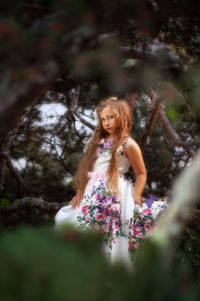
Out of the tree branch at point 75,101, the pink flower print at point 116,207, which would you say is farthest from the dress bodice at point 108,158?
the tree branch at point 75,101

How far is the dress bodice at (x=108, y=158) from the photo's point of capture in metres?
2.42

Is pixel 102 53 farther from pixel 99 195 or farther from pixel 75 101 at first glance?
pixel 75 101

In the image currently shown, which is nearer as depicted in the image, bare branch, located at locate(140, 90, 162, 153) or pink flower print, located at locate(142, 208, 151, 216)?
pink flower print, located at locate(142, 208, 151, 216)

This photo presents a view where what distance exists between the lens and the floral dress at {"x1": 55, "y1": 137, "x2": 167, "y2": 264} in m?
1.99

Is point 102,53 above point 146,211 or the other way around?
the other way around

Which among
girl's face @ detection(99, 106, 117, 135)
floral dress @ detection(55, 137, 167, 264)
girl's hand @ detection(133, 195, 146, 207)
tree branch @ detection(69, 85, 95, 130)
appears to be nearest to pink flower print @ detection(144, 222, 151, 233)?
floral dress @ detection(55, 137, 167, 264)

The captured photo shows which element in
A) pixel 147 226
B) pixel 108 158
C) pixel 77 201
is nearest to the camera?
pixel 147 226

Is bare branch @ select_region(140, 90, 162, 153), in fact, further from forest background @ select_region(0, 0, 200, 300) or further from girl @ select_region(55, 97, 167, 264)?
forest background @ select_region(0, 0, 200, 300)

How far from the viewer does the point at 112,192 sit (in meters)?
2.19

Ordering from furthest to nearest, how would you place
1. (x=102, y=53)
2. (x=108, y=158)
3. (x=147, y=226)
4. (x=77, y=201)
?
(x=108, y=158), (x=77, y=201), (x=147, y=226), (x=102, y=53)

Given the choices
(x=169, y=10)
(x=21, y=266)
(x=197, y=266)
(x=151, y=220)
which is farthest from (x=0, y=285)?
(x=197, y=266)

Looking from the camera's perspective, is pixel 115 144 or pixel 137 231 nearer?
pixel 137 231

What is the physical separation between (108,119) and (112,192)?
2.20ft

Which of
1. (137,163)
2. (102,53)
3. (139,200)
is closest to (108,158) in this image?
(137,163)
